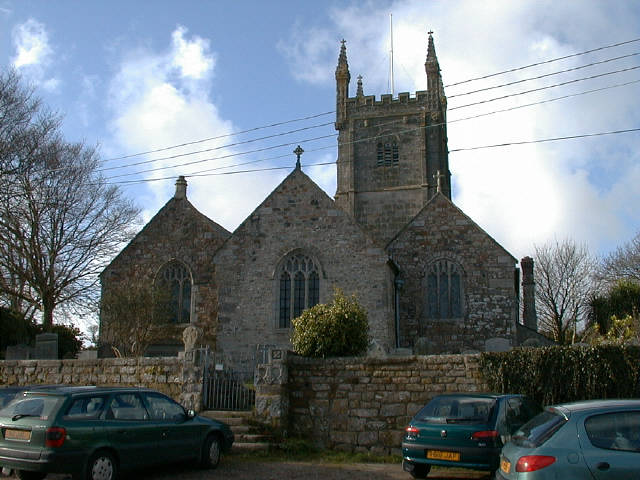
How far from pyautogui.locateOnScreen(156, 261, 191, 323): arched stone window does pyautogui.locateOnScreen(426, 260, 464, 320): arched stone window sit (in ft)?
33.1

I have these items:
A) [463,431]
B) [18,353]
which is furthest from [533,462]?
[18,353]

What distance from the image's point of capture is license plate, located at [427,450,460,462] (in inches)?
368

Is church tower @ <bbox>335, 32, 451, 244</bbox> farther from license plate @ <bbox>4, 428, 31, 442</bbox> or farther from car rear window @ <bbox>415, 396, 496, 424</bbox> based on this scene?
license plate @ <bbox>4, 428, 31, 442</bbox>

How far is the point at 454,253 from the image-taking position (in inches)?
A: 968

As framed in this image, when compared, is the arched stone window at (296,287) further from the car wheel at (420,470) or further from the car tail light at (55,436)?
the car tail light at (55,436)

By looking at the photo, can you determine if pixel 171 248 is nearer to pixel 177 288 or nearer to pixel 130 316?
pixel 177 288

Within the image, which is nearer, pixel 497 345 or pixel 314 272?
pixel 497 345

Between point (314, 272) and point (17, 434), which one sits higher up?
point (314, 272)

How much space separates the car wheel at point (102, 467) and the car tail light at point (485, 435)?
5.39 metres

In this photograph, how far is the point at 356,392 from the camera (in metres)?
13.1

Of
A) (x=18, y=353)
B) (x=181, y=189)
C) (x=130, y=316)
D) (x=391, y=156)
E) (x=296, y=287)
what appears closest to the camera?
(x=18, y=353)

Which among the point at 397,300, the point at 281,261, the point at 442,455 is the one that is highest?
the point at 281,261

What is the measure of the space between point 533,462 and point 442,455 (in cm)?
327

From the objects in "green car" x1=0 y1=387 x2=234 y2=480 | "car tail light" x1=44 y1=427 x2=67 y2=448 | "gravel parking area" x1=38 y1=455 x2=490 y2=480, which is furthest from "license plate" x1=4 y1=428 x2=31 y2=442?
"gravel parking area" x1=38 y1=455 x2=490 y2=480
